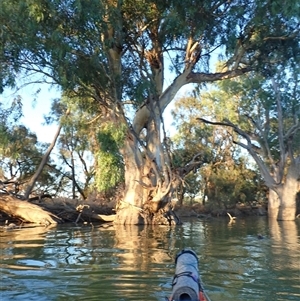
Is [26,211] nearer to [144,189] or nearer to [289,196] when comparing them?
[144,189]

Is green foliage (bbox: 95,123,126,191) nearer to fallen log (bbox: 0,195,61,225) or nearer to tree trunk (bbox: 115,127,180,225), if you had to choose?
tree trunk (bbox: 115,127,180,225)

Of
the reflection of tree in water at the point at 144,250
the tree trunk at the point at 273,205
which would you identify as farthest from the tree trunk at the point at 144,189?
the tree trunk at the point at 273,205

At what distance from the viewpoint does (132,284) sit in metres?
7.15

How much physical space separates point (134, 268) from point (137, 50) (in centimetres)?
1401

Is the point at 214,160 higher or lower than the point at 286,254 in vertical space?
higher

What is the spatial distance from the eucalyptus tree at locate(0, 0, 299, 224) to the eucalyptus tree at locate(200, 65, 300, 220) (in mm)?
7164

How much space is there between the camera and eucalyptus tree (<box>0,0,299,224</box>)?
1722 cm

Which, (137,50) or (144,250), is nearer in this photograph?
(144,250)

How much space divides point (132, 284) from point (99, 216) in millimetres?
15800

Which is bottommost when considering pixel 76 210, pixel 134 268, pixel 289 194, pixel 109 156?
pixel 134 268

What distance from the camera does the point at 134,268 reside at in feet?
28.4

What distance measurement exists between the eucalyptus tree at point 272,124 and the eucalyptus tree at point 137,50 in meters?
7.16

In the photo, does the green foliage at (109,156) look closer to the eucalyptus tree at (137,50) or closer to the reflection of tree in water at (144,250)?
the eucalyptus tree at (137,50)

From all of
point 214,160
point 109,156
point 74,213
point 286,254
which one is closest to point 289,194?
point 214,160
